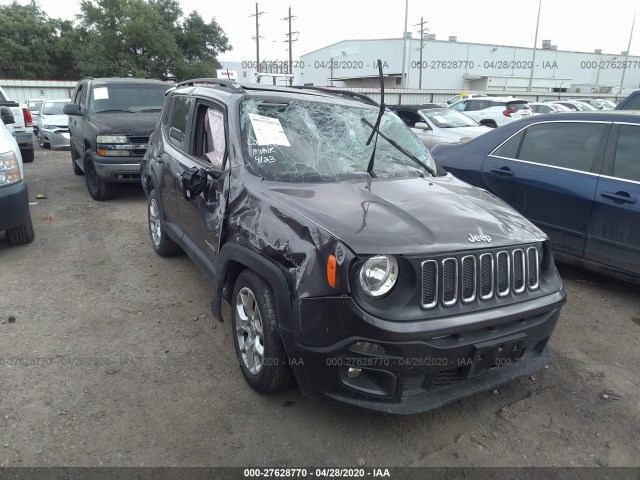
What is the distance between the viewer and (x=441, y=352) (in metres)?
2.30

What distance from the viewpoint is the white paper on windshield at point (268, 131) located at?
3.29 m

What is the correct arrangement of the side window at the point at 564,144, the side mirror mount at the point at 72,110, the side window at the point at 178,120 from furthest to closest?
the side mirror mount at the point at 72,110 → the side window at the point at 564,144 → the side window at the point at 178,120

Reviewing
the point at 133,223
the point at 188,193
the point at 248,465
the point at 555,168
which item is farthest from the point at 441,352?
the point at 133,223

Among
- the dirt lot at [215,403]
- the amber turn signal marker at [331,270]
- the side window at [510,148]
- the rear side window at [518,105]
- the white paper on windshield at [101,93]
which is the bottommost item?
the dirt lot at [215,403]

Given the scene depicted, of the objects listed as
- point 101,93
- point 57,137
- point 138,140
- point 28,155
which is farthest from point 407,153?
point 57,137

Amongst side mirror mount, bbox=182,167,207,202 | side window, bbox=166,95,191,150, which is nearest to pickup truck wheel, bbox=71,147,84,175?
side window, bbox=166,95,191,150

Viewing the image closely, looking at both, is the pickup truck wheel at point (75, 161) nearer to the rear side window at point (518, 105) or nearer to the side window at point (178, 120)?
the side window at point (178, 120)

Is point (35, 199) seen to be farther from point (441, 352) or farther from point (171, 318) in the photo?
point (441, 352)

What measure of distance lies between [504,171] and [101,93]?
6779 millimetres

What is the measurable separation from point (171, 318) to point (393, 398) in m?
2.27

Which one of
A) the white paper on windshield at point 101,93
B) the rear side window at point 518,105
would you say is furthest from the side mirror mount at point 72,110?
the rear side window at point 518,105

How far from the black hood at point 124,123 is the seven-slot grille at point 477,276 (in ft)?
20.8

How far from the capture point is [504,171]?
196 inches

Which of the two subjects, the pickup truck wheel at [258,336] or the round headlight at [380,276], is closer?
the round headlight at [380,276]
